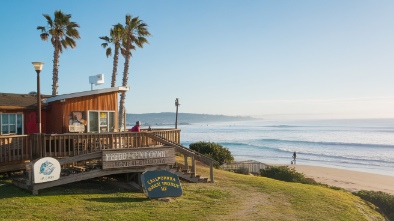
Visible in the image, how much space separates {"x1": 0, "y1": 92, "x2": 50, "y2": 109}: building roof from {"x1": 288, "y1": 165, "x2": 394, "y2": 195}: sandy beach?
2393 centimetres

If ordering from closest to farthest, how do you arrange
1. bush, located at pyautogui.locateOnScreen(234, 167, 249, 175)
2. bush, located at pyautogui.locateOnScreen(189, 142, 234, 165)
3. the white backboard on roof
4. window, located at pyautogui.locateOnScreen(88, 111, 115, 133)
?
window, located at pyautogui.locateOnScreen(88, 111, 115, 133)
the white backboard on roof
bush, located at pyautogui.locateOnScreen(234, 167, 249, 175)
bush, located at pyautogui.locateOnScreen(189, 142, 234, 165)

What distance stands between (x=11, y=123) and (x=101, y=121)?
14.1 ft

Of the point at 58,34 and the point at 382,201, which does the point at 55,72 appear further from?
the point at 382,201

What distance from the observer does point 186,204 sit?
1381 cm

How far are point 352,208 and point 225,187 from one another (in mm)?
5715

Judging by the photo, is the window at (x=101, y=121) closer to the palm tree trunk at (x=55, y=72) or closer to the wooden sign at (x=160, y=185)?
the wooden sign at (x=160, y=185)

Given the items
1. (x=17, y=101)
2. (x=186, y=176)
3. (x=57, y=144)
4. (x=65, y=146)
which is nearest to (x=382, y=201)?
(x=186, y=176)

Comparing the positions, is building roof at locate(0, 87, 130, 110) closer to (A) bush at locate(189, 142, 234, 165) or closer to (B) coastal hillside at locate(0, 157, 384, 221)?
(B) coastal hillside at locate(0, 157, 384, 221)

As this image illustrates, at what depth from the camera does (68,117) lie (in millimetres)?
18641

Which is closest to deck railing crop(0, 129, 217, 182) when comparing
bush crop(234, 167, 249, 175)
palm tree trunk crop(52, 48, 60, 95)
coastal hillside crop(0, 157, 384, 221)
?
coastal hillside crop(0, 157, 384, 221)

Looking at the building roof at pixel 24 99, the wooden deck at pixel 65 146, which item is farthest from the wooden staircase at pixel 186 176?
the building roof at pixel 24 99

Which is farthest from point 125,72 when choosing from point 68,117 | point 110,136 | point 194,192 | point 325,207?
point 325,207

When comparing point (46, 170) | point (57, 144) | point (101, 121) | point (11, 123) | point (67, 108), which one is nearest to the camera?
point (46, 170)

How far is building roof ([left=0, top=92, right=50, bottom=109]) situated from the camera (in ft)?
57.8
